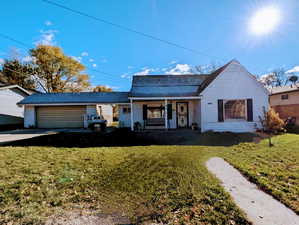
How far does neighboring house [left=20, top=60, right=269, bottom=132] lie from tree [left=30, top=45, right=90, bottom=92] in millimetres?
13090

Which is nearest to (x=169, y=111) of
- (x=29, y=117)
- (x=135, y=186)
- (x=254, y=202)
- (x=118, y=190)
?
(x=135, y=186)

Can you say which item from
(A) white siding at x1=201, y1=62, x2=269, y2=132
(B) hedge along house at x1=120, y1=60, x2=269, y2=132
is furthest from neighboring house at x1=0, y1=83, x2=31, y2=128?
(A) white siding at x1=201, y1=62, x2=269, y2=132

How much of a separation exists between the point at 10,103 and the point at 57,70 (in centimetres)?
1263

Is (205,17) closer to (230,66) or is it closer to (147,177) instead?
(230,66)

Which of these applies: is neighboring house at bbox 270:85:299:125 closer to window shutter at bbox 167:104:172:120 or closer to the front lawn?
window shutter at bbox 167:104:172:120

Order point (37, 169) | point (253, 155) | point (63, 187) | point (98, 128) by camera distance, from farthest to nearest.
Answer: point (98, 128)
point (253, 155)
point (37, 169)
point (63, 187)

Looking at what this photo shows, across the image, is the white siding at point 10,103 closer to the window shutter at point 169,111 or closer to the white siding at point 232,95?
the window shutter at point 169,111

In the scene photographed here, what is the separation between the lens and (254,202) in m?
2.94

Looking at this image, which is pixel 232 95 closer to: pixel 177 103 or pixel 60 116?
pixel 177 103

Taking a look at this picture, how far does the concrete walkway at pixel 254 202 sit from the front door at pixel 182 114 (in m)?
9.04

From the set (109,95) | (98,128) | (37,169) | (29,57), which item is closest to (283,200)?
(37,169)

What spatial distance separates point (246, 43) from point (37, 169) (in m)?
13.6

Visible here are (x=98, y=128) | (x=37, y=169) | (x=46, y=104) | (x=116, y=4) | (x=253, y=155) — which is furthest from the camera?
(x=46, y=104)

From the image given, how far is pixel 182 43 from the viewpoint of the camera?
38.9ft
